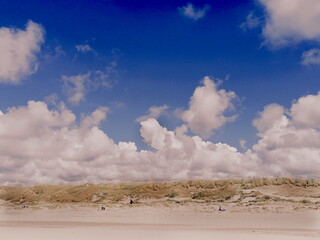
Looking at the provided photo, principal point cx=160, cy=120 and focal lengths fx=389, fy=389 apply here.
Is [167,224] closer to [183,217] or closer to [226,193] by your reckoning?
[183,217]

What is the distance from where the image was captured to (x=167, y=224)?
36.8 m

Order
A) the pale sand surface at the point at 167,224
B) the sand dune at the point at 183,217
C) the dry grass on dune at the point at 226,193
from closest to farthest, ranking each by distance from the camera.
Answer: the pale sand surface at the point at 167,224, the sand dune at the point at 183,217, the dry grass on dune at the point at 226,193

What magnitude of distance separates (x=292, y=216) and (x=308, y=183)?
40.8 metres

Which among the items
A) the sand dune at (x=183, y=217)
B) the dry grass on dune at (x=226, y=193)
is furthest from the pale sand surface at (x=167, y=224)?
the dry grass on dune at (x=226, y=193)

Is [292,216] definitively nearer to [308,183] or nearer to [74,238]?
[74,238]

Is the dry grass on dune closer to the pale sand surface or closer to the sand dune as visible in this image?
the sand dune

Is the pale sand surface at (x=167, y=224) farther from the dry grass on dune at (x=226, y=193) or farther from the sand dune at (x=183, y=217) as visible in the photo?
the dry grass on dune at (x=226, y=193)

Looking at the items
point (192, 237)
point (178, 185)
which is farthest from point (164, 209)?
point (178, 185)

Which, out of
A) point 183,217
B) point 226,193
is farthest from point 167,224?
point 226,193

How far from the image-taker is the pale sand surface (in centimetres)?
2705

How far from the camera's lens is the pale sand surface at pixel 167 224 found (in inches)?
1065

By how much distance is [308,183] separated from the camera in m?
78.9

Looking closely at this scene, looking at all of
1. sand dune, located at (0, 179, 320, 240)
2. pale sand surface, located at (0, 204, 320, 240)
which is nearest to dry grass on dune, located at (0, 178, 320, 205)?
sand dune, located at (0, 179, 320, 240)

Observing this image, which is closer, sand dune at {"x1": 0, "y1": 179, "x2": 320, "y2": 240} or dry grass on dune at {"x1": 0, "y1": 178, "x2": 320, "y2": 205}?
sand dune at {"x1": 0, "y1": 179, "x2": 320, "y2": 240}
